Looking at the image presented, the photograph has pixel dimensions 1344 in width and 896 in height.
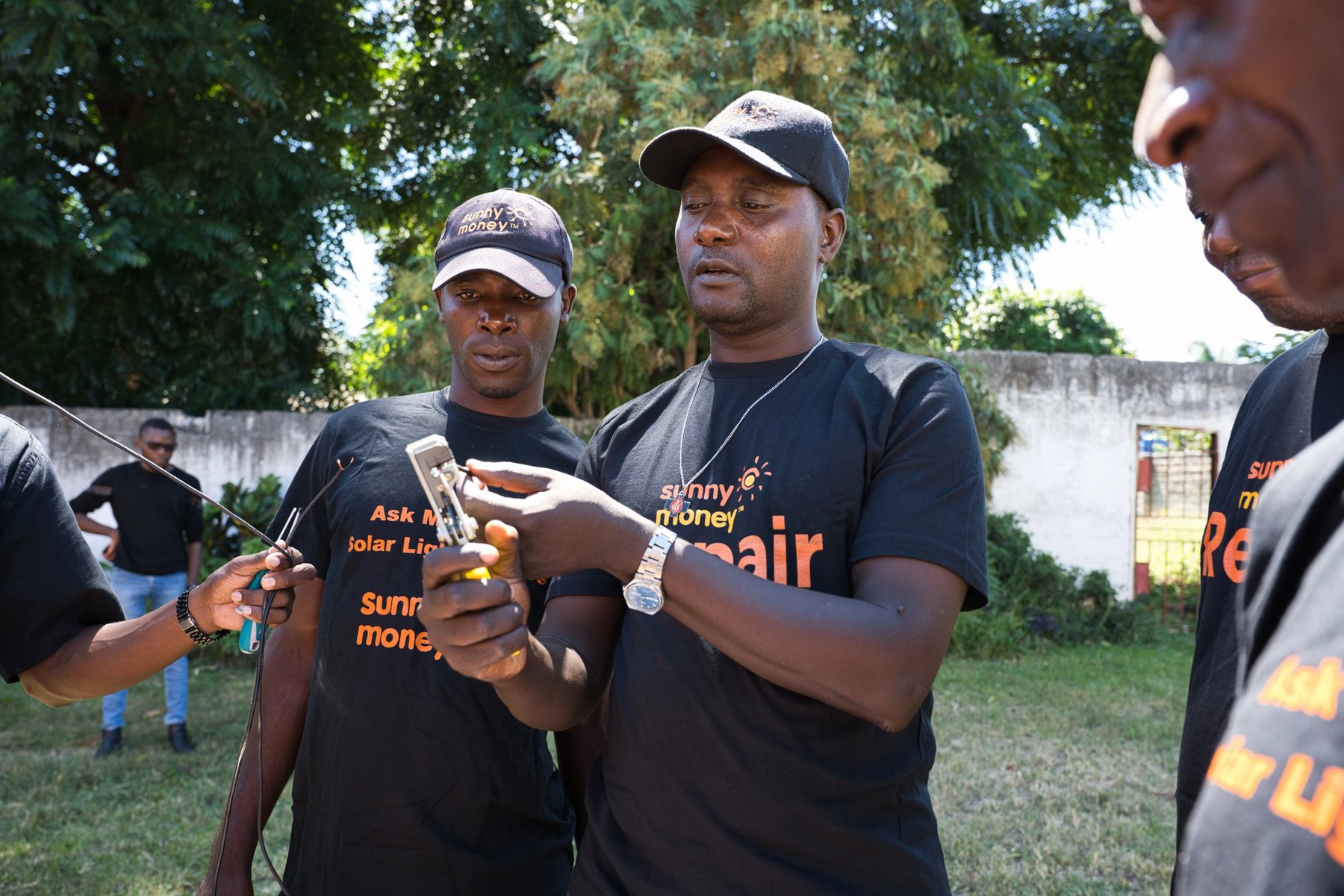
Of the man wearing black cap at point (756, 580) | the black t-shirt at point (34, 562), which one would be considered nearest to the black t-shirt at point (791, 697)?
the man wearing black cap at point (756, 580)

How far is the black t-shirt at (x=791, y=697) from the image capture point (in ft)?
5.29

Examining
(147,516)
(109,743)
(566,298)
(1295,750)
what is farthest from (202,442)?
(1295,750)

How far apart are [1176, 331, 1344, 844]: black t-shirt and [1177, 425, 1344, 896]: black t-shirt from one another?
1031 mm

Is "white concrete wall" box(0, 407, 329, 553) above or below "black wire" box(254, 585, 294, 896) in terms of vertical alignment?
above

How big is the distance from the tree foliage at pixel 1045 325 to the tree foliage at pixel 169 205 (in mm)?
13230

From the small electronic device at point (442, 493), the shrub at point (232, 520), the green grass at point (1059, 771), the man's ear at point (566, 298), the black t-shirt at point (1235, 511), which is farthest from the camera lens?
the shrub at point (232, 520)

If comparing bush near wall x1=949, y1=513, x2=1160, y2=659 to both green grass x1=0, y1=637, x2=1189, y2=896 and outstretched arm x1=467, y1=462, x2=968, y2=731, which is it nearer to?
green grass x1=0, y1=637, x2=1189, y2=896

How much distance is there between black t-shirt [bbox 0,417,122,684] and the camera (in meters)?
2.06

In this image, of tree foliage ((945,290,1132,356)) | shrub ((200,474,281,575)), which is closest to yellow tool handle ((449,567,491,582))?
shrub ((200,474,281,575))

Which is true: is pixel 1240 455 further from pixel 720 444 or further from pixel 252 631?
pixel 252 631

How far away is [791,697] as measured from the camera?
5.46 ft

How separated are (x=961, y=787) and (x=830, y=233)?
178 inches

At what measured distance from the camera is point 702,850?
1.63 metres

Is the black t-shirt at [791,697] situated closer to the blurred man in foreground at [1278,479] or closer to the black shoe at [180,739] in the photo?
the blurred man in foreground at [1278,479]
